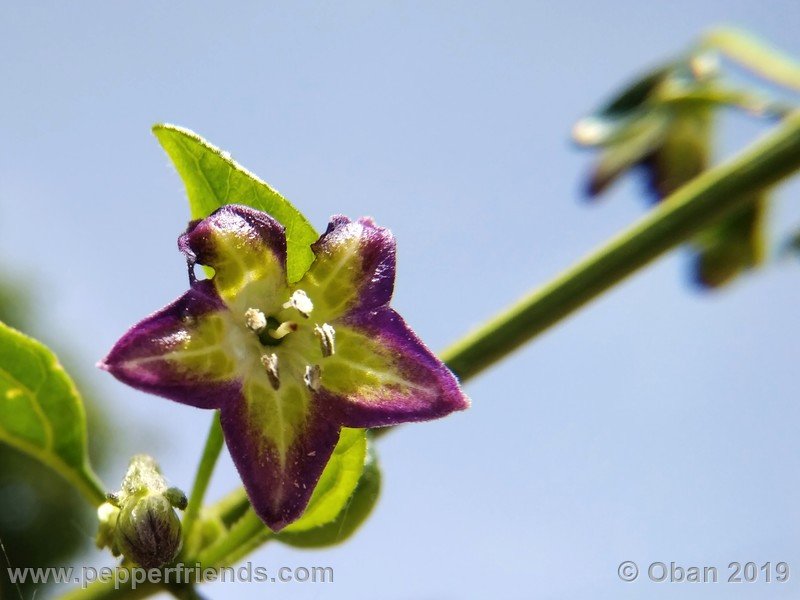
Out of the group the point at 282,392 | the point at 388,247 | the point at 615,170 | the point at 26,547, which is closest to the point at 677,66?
the point at 615,170

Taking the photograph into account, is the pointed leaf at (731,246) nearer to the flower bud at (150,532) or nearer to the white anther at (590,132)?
the white anther at (590,132)

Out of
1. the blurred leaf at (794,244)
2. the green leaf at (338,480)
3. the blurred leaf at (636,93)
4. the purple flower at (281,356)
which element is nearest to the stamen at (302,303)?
the purple flower at (281,356)

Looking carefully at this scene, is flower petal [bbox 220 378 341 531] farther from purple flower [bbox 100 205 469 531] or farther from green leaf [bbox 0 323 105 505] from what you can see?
green leaf [bbox 0 323 105 505]

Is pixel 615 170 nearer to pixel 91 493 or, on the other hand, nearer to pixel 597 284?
pixel 597 284

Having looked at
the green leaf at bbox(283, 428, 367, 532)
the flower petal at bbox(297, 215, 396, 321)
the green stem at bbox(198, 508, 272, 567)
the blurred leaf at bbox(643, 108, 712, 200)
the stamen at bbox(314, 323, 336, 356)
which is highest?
the blurred leaf at bbox(643, 108, 712, 200)

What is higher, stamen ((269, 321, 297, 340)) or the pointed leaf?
the pointed leaf

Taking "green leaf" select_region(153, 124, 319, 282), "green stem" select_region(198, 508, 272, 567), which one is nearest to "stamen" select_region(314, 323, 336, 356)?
"green leaf" select_region(153, 124, 319, 282)

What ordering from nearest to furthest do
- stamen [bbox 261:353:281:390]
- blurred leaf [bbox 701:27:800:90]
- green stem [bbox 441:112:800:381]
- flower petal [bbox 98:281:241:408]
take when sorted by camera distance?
flower petal [bbox 98:281:241:408]
stamen [bbox 261:353:281:390]
green stem [bbox 441:112:800:381]
blurred leaf [bbox 701:27:800:90]
